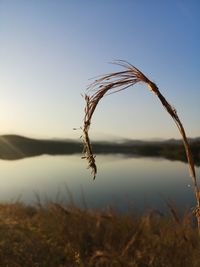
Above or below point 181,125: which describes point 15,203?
below

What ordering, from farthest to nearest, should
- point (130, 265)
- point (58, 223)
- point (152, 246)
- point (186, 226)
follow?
point (58, 223) → point (186, 226) → point (152, 246) → point (130, 265)

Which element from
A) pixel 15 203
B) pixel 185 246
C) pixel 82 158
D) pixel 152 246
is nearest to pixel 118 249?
pixel 152 246

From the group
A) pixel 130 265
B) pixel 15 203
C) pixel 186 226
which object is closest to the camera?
pixel 130 265

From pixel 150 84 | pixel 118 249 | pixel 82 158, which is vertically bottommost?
pixel 118 249

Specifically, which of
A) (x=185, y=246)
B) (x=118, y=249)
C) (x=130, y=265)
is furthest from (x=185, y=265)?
(x=118, y=249)

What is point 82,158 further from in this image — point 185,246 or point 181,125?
point 185,246

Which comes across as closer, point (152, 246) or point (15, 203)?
point (152, 246)
